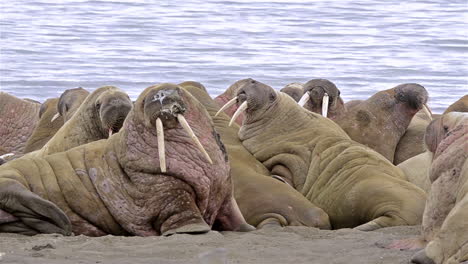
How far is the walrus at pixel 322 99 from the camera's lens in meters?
10.4

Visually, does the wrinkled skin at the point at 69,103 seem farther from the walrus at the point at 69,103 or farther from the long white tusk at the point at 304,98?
the long white tusk at the point at 304,98

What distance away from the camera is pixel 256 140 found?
951 centimetres

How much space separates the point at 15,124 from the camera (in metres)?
12.0

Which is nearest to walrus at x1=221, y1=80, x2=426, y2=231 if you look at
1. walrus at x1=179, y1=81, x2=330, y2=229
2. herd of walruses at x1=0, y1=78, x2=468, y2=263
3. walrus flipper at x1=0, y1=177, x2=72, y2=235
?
herd of walruses at x1=0, y1=78, x2=468, y2=263

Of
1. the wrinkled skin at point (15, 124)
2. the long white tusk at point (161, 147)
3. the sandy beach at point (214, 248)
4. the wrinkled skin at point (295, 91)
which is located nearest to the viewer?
the sandy beach at point (214, 248)

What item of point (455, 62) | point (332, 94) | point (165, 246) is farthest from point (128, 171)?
point (455, 62)

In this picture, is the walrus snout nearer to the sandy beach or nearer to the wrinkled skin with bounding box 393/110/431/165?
the wrinkled skin with bounding box 393/110/431/165

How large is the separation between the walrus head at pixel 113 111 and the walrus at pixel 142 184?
838 millimetres

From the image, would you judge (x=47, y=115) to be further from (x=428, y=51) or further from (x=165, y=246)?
(x=428, y=51)

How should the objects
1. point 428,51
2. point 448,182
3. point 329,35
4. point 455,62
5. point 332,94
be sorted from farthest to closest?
point 329,35
point 428,51
point 455,62
point 332,94
point 448,182

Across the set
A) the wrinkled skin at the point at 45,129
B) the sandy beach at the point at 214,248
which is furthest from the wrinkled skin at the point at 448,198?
the wrinkled skin at the point at 45,129

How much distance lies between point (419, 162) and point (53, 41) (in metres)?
18.7

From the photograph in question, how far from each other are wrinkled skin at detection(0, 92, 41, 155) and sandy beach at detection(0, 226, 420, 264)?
474 cm

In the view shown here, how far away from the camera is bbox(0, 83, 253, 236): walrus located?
7262mm
